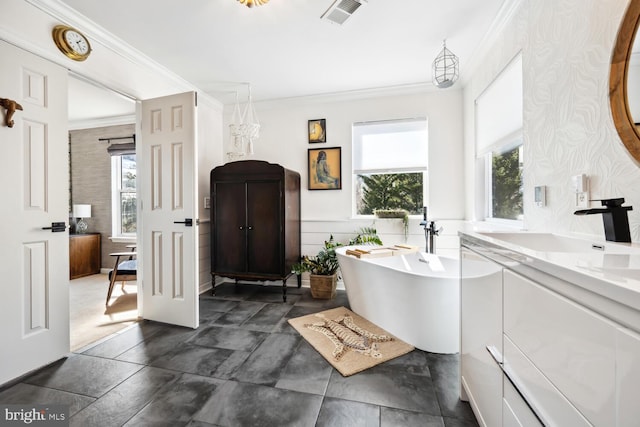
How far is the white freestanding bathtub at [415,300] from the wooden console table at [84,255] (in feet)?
14.6

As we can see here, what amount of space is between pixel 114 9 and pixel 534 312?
3100 mm

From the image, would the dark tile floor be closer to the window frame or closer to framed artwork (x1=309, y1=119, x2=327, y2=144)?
the window frame

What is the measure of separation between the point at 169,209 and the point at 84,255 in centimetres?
308

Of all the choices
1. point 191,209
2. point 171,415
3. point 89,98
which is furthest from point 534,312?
point 89,98

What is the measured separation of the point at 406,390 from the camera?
162cm

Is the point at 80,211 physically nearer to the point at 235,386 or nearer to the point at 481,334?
the point at 235,386

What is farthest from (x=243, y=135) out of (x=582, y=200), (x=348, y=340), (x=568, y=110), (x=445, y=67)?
(x=582, y=200)

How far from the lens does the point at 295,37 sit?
94.0 inches

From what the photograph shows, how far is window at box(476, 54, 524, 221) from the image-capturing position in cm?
213

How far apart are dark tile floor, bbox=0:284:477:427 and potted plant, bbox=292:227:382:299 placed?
0.96 m

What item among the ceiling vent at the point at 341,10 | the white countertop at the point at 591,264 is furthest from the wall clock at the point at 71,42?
the white countertop at the point at 591,264

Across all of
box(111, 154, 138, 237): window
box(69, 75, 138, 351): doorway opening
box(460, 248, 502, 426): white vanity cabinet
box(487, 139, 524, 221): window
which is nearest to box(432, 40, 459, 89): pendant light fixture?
box(487, 139, 524, 221): window

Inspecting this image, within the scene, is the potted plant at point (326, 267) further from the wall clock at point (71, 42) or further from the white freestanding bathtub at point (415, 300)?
the wall clock at point (71, 42)

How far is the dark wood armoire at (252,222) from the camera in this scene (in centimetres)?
319
